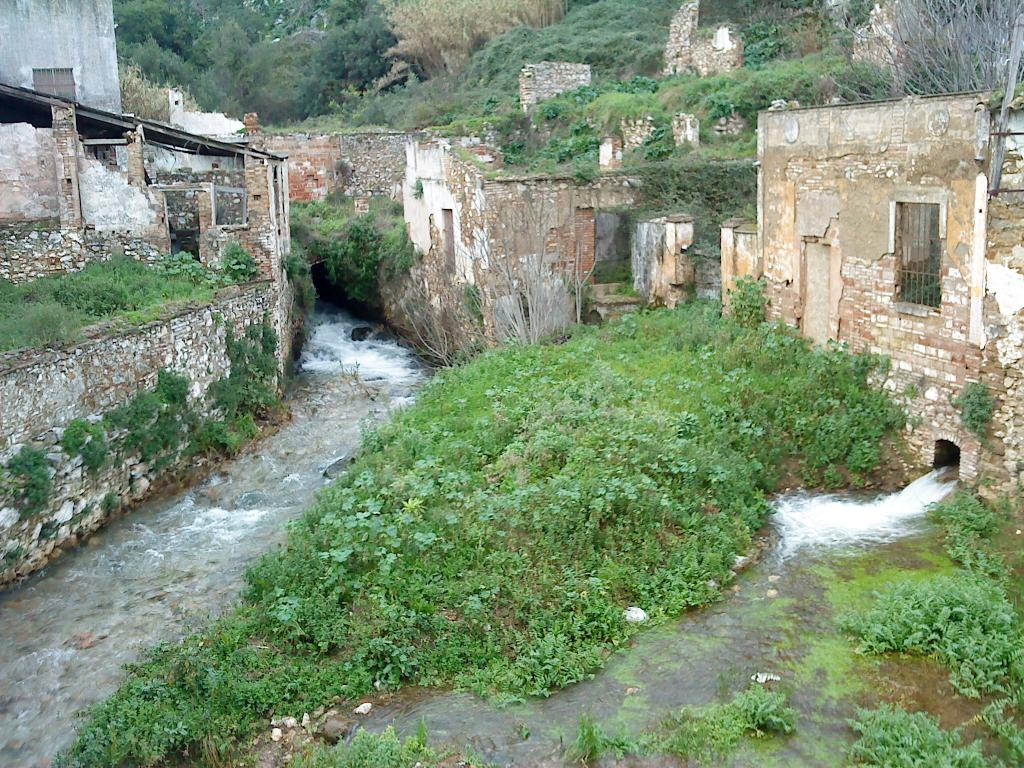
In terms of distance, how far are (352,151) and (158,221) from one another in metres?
12.4

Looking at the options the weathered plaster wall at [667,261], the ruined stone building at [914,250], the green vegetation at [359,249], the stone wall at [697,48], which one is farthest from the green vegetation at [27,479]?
the stone wall at [697,48]

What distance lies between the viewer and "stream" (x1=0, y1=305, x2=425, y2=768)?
329 inches

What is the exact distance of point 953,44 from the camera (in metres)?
19.0

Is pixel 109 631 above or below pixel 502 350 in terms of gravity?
below

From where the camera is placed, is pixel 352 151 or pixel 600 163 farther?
pixel 352 151

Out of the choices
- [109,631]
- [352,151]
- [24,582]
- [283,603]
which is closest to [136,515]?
[24,582]

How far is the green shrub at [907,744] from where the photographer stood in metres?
6.39

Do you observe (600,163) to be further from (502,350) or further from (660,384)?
(660,384)

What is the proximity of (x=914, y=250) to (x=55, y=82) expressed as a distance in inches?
741

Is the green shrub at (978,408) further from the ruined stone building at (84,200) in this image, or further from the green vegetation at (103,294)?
the ruined stone building at (84,200)

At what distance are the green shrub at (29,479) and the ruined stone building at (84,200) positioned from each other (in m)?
6.84

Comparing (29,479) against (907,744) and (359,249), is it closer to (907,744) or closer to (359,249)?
(907,744)

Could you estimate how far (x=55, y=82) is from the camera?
22.0 m

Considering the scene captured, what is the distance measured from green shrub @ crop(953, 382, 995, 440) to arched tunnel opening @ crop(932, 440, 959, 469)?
0.77 m
